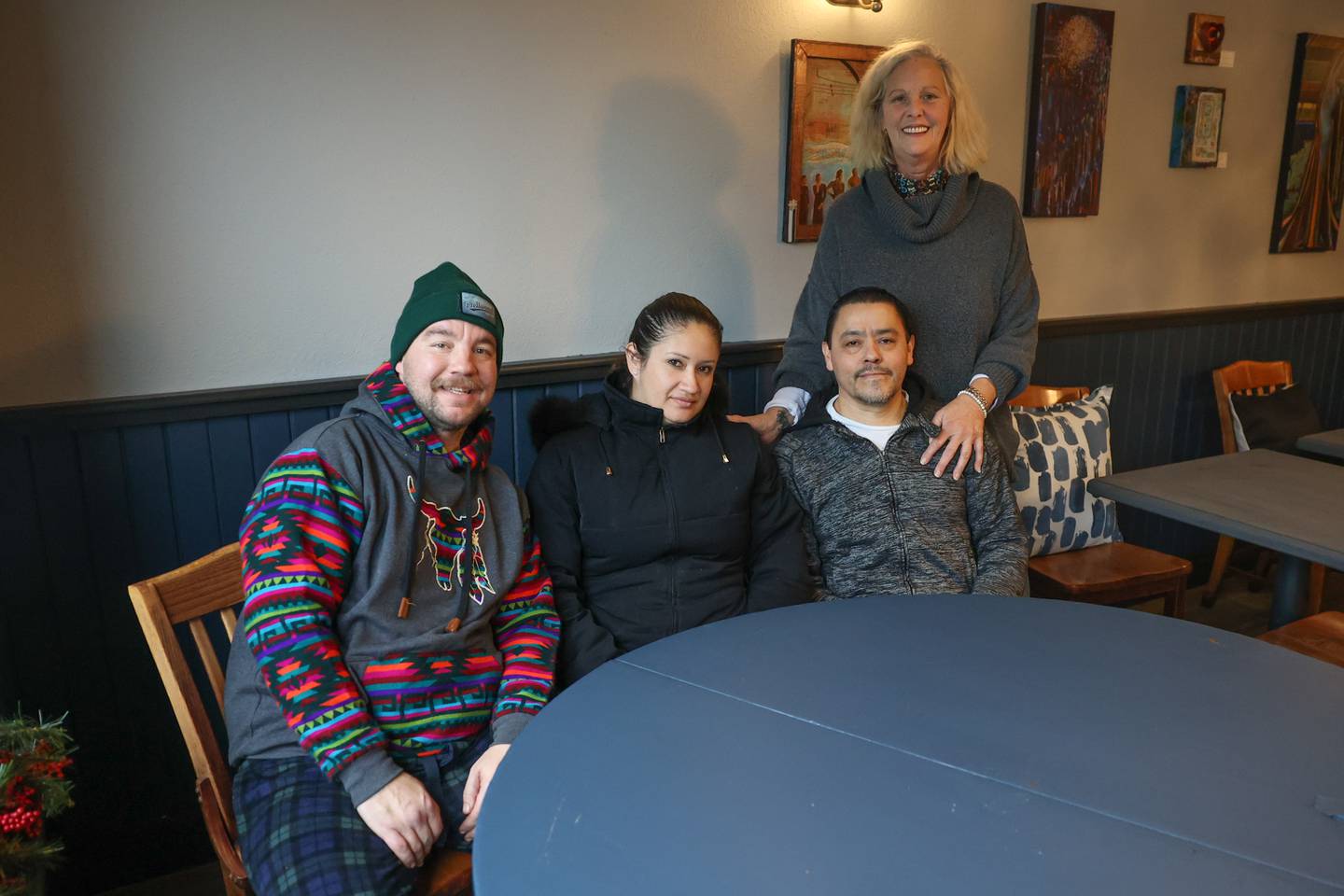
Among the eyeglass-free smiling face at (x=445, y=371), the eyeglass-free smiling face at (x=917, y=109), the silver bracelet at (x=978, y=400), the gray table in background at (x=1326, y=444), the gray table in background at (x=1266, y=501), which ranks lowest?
the gray table in background at (x=1266, y=501)

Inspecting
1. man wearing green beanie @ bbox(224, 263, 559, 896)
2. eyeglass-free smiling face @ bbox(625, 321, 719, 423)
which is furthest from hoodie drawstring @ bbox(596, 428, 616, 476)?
man wearing green beanie @ bbox(224, 263, 559, 896)

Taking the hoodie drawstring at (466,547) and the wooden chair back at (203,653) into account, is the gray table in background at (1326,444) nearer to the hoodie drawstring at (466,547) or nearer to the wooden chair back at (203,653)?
the hoodie drawstring at (466,547)

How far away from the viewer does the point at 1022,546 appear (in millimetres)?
2195

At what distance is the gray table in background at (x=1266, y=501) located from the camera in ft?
6.67

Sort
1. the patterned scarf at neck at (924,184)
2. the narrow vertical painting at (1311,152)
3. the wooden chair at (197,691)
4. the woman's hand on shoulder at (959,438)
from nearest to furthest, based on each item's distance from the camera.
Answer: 1. the wooden chair at (197,691)
2. the woman's hand on shoulder at (959,438)
3. the patterned scarf at neck at (924,184)
4. the narrow vertical painting at (1311,152)

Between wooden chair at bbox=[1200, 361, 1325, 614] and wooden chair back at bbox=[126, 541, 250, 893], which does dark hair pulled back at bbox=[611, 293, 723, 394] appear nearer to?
wooden chair back at bbox=[126, 541, 250, 893]

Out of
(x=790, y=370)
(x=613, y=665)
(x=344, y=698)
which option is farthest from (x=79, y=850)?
(x=790, y=370)

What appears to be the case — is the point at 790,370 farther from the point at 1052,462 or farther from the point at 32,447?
the point at 32,447

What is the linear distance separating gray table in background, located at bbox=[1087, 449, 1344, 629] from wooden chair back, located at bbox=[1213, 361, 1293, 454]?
1.10 metres

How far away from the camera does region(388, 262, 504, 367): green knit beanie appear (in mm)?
1663

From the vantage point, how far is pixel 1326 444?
9.06ft

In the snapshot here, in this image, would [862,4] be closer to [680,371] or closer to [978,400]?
[978,400]

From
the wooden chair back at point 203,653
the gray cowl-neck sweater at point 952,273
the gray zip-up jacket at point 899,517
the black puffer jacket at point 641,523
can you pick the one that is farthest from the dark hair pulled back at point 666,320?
the wooden chair back at point 203,653

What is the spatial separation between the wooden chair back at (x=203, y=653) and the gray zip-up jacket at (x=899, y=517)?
1176 mm
